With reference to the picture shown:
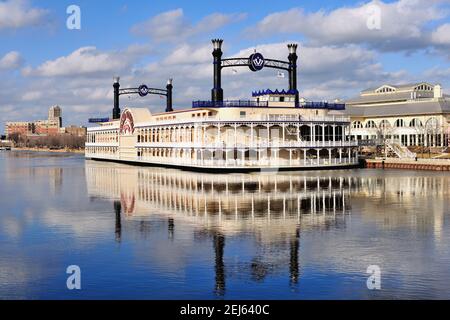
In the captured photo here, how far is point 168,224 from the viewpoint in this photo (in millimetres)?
36062

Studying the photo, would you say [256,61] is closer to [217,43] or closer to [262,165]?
[217,43]

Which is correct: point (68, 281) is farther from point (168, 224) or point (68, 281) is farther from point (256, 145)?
point (256, 145)

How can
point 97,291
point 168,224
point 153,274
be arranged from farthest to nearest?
point 168,224 → point 153,274 → point 97,291

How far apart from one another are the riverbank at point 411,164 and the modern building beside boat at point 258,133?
3.46 m

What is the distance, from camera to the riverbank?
3386 inches

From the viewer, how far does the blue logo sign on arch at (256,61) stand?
9469 centimetres

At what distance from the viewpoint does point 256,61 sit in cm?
9488

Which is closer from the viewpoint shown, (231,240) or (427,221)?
(231,240)

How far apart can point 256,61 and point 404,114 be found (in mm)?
52338

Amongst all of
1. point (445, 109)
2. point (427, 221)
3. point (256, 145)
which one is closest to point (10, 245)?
point (427, 221)

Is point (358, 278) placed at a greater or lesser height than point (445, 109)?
lesser

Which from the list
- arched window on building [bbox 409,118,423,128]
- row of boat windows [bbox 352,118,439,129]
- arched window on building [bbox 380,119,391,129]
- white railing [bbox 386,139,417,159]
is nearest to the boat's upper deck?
white railing [bbox 386,139,417,159]

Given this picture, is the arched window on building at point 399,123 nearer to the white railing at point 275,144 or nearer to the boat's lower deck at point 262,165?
the boat's lower deck at point 262,165
